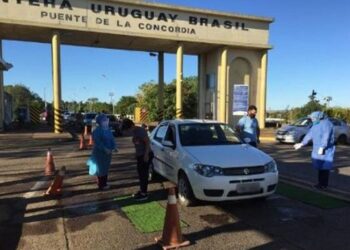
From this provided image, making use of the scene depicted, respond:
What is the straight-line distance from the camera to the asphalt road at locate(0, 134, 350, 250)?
232 inches

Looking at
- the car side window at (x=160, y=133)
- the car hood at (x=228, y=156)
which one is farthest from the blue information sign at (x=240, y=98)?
the car hood at (x=228, y=156)

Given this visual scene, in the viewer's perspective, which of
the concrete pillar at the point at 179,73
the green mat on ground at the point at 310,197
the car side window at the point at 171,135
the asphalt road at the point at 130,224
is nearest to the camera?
the asphalt road at the point at 130,224

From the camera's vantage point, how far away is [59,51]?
30.3 m

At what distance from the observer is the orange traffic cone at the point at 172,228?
221 inches

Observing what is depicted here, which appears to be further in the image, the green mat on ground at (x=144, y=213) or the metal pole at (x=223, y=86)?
the metal pole at (x=223, y=86)

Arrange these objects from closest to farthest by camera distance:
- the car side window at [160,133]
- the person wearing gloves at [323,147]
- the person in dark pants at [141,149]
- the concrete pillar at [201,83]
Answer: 1. the person in dark pants at [141,149]
2. the person wearing gloves at [323,147]
3. the car side window at [160,133]
4. the concrete pillar at [201,83]

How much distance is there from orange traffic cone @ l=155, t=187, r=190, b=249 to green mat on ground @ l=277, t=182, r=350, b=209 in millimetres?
3408

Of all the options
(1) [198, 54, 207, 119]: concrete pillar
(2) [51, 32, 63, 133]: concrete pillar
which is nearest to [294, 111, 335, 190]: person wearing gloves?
(2) [51, 32, 63, 133]: concrete pillar

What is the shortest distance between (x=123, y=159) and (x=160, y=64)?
24686mm

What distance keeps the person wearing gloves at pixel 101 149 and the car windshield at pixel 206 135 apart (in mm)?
1620

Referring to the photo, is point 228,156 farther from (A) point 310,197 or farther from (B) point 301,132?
(B) point 301,132

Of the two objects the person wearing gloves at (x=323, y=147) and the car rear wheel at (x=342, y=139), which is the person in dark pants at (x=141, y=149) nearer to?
the person wearing gloves at (x=323, y=147)

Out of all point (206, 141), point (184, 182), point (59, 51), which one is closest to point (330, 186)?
point (206, 141)

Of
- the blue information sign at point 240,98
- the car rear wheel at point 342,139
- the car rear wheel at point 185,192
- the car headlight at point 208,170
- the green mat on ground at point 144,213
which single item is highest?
the blue information sign at point 240,98
